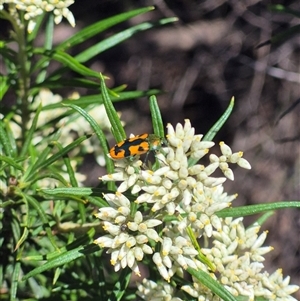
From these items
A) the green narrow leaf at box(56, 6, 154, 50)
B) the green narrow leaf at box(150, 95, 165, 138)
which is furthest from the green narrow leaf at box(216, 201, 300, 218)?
the green narrow leaf at box(56, 6, 154, 50)

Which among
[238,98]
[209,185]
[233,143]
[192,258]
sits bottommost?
[233,143]

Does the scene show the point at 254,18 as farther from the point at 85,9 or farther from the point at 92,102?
the point at 92,102

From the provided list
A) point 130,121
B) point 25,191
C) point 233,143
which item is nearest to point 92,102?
point 25,191

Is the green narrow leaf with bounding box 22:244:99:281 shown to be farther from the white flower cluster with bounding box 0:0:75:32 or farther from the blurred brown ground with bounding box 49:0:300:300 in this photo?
the blurred brown ground with bounding box 49:0:300:300

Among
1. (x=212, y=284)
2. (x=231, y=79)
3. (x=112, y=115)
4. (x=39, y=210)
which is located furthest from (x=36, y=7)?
(x=231, y=79)

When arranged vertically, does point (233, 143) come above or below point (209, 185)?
below

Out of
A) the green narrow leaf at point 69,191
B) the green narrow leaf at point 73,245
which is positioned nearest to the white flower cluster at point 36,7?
the green narrow leaf at point 69,191

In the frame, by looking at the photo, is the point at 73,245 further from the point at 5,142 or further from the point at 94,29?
the point at 94,29
